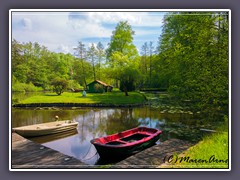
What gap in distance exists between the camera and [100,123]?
6.12 metres

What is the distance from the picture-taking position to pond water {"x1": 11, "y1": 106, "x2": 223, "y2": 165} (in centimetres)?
470

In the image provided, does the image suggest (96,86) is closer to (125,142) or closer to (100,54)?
(100,54)

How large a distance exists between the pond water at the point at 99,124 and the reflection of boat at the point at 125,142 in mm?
248

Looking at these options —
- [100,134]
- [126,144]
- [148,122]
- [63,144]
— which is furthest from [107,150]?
[148,122]

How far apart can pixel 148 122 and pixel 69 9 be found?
3.72 m

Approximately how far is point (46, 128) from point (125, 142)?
221 centimetres

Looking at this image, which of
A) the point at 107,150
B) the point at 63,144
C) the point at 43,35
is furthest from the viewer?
the point at 63,144

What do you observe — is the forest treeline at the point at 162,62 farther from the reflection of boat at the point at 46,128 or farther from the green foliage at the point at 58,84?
the reflection of boat at the point at 46,128

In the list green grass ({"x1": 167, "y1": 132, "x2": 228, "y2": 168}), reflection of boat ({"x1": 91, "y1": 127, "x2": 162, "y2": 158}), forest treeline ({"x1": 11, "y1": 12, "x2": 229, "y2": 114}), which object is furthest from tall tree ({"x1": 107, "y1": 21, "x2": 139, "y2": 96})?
green grass ({"x1": 167, "y1": 132, "x2": 228, "y2": 168})

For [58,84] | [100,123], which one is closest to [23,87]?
[58,84]

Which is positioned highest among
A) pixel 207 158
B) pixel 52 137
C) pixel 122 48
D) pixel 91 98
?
pixel 122 48
